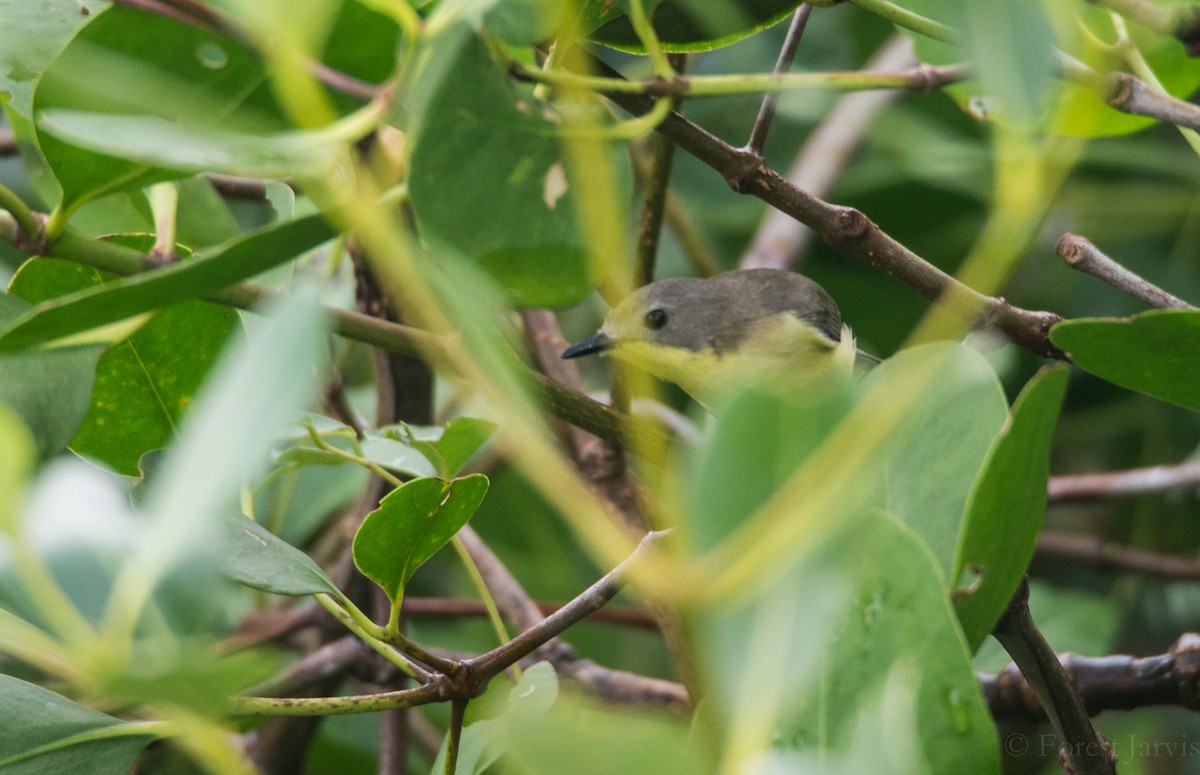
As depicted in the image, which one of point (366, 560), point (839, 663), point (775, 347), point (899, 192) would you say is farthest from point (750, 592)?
point (899, 192)

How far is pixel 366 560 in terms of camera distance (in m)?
1.05

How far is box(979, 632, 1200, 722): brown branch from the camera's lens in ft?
4.84

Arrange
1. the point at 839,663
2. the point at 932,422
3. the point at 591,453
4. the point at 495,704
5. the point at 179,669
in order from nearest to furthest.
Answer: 1. the point at 179,669
2. the point at 839,663
3. the point at 932,422
4. the point at 495,704
5. the point at 591,453

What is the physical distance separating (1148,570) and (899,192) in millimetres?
1155

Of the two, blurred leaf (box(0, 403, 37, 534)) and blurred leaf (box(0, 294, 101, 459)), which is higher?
blurred leaf (box(0, 403, 37, 534))

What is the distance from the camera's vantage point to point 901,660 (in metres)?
0.77

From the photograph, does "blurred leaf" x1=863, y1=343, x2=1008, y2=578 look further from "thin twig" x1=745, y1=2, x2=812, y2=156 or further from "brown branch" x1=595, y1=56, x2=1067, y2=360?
"thin twig" x1=745, y1=2, x2=812, y2=156

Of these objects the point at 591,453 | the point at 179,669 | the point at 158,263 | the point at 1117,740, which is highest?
the point at 179,669

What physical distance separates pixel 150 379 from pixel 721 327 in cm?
169

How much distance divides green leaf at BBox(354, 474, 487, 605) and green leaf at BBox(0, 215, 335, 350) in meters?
0.29

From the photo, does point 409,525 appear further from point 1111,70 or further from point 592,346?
point 592,346

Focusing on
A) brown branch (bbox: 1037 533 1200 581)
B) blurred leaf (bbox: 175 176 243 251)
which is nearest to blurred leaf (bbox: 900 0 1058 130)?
blurred leaf (bbox: 175 176 243 251)

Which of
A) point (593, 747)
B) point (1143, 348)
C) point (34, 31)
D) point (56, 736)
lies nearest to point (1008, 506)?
point (1143, 348)

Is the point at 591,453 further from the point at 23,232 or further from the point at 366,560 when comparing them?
the point at 23,232
